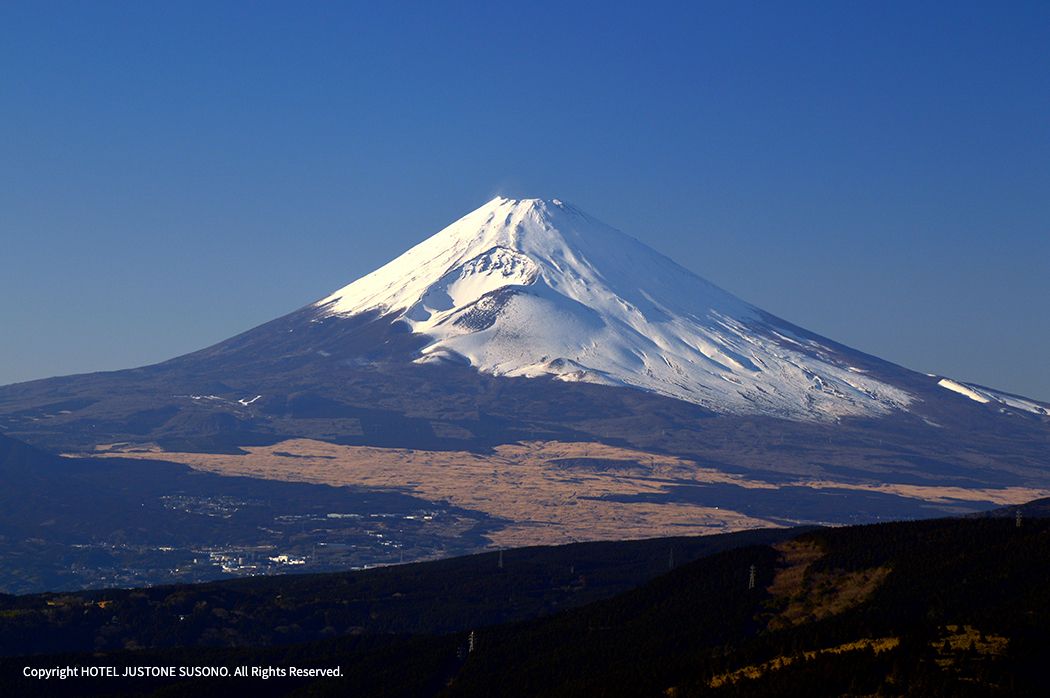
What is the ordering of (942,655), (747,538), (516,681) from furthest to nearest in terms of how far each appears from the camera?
(747,538), (516,681), (942,655)

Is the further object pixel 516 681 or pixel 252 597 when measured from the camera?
pixel 252 597

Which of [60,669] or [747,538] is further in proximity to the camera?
[747,538]

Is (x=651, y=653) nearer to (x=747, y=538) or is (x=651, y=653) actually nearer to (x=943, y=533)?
(x=943, y=533)

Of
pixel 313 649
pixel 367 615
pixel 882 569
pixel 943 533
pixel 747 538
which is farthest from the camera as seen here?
pixel 747 538

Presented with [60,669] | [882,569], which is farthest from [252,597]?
[882,569]

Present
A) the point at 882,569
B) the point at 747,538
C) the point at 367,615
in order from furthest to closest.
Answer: the point at 747,538 → the point at 367,615 → the point at 882,569

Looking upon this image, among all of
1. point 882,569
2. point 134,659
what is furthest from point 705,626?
point 134,659

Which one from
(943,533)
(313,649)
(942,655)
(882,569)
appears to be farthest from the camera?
(313,649)

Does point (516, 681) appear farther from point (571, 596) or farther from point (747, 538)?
point (747, 538)

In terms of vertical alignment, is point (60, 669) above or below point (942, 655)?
below
